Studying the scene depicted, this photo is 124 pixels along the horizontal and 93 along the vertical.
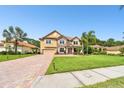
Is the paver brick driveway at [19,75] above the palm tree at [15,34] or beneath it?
beneath

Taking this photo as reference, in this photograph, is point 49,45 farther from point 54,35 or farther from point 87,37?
point 87,37

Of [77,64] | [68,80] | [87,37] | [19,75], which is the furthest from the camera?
[87,37]

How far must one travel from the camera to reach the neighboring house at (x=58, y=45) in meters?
40.6

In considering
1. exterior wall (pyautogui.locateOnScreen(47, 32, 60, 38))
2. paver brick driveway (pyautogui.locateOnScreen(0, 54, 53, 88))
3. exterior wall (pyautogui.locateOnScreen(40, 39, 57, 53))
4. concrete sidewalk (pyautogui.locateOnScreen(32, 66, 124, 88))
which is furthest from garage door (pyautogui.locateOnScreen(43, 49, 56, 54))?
concrete sidewalk (pyautogui.locateOnScreen(32, 66, 124, 88))

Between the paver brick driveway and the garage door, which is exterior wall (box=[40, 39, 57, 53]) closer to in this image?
the garage door

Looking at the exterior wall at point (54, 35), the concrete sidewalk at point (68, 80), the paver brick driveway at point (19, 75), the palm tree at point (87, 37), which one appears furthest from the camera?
the exterior wall at point (54, 35)

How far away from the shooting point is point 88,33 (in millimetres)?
40406

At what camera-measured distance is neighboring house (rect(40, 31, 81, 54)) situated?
133ft

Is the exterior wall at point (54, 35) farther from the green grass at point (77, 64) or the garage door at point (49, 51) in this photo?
the green grass at point (77, 64)

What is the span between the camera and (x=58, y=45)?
40.8 metres

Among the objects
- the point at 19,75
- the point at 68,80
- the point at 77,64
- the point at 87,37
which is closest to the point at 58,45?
the point at 87,37

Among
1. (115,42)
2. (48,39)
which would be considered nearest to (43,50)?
(48,39)

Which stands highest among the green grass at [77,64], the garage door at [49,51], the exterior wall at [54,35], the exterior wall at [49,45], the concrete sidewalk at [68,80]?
the exterior wall at [54,35]

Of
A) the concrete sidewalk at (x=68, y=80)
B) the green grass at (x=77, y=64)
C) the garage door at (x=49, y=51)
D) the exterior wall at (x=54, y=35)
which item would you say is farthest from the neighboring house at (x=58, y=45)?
the concrete sidewalk at (x=68, y=80)
